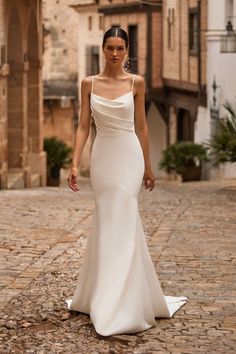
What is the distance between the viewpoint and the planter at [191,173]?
24828 millimetres

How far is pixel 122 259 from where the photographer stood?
6434 mm

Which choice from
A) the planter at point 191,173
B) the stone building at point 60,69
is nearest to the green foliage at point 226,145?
the planter at point 191,173

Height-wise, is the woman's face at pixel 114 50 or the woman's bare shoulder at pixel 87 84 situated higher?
the woman's face at pixel 114 50

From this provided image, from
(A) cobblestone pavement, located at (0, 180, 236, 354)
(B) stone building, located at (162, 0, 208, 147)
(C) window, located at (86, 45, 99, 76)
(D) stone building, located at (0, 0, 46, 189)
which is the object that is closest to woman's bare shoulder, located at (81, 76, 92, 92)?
(A) cobblestone pavement, located at (0, 180, 236, 354)

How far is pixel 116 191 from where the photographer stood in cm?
652

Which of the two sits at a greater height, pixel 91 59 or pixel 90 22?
pixel 90 22

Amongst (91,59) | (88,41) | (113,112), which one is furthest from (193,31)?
(113,112)

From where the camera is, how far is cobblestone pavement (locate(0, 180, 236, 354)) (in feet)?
20.2

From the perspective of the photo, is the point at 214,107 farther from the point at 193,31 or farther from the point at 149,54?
the point at 149,54

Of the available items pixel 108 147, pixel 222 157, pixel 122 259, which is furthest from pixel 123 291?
pixel 222 157

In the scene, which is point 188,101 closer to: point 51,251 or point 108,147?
point 51,251

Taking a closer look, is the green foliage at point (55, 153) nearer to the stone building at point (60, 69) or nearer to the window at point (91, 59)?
the window at point (91, 59)

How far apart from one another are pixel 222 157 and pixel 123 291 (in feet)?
37.7

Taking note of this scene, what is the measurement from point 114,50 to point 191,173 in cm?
1856
